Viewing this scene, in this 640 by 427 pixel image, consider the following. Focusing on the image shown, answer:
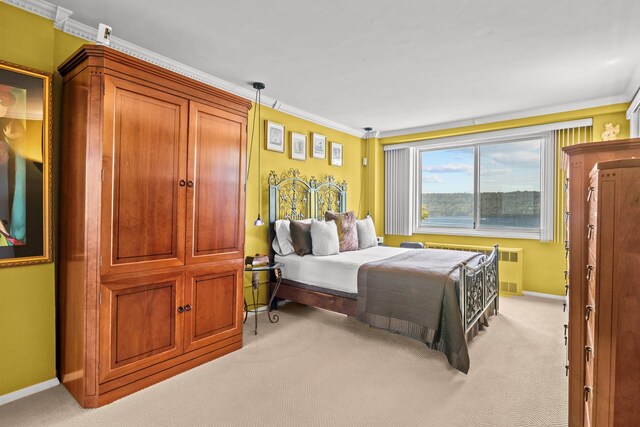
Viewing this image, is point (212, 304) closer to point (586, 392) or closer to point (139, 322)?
point (139, 322)

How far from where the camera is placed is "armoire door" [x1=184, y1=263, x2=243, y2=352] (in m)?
2.47

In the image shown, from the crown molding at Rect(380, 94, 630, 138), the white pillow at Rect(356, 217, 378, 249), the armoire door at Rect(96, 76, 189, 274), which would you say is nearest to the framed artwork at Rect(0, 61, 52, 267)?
the armoire door at Rect(96, 76, 189, 274)

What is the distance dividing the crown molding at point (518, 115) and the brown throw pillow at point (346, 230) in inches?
83.2

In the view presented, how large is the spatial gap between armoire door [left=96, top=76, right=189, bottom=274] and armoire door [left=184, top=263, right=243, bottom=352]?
305 mm

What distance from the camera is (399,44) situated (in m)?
2.66

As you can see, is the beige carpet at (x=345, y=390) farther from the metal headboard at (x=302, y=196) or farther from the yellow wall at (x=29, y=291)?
the metal headboard at (x=302, y=196)

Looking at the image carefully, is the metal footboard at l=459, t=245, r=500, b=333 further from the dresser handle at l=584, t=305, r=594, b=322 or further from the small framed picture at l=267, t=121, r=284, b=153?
the small framed picture at l=267, t=121, r=284, b=153

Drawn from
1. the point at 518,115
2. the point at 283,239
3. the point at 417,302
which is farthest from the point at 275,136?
the point at 518,115

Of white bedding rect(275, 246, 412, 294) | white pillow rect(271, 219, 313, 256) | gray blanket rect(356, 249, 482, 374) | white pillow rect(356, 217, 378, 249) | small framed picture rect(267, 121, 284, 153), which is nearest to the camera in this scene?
gray blanket rect(356, 249, 482, 374)

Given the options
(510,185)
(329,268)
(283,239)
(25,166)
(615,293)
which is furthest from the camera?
(510,185)

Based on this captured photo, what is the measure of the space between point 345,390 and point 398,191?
412 centimetres

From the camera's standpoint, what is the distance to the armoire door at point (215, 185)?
2467 millimetres

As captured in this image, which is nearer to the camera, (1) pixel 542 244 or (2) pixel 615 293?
(2) pixel 615 293

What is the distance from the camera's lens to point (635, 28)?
94.2 inches
